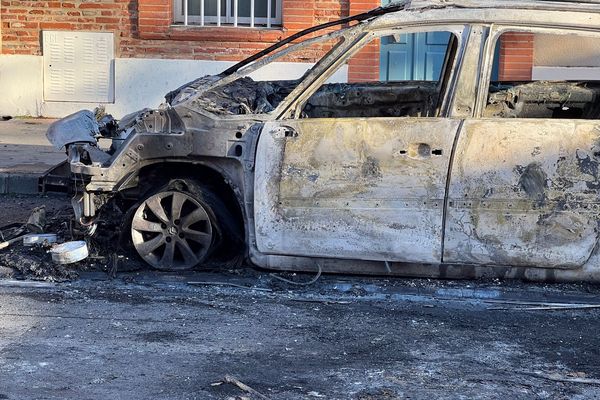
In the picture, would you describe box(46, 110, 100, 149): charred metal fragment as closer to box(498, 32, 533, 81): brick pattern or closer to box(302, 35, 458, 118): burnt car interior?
box(302, 35, 458, 118): burnt car interior

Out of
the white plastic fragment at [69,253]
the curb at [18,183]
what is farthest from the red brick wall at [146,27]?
the white plastic fragment at [69,253]

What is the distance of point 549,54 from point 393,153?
24.2 ft

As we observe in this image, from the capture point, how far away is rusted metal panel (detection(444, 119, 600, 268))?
6074 millimetres

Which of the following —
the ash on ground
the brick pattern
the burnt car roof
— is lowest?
the ash on ground

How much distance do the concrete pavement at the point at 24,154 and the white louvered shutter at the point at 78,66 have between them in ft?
1.67

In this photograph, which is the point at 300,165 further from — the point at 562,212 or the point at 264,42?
the point at 264,42

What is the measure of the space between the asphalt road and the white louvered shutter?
22.7 feet

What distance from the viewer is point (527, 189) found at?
6.09 meters

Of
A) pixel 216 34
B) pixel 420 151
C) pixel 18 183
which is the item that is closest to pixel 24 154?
pixel 18 183

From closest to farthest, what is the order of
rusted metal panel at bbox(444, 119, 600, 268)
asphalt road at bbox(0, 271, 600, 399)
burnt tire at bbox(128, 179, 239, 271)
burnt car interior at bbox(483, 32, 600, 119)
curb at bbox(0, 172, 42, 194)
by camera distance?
asphalt road at bbox(0, 271, 600, 399), rusted metal panel at bbox(444, 119, 600, 268), burnt tire at bbox(128, 179, 239, 271), burnt car interior at bbox(483, 32, 600, 119), curb at bbox(0, 172, 42, 194)

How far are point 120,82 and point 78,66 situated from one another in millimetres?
605

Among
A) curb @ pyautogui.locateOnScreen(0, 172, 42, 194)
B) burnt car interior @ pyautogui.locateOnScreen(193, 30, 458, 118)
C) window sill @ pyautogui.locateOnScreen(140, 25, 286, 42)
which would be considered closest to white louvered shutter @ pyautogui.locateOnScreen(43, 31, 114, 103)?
window sill @ pyautogui.locateOnScreen(140, 25, 286, 42)


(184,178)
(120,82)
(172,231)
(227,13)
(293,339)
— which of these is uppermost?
(227,13)

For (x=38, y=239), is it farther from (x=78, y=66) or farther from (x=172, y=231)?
(x=78, y=66)
